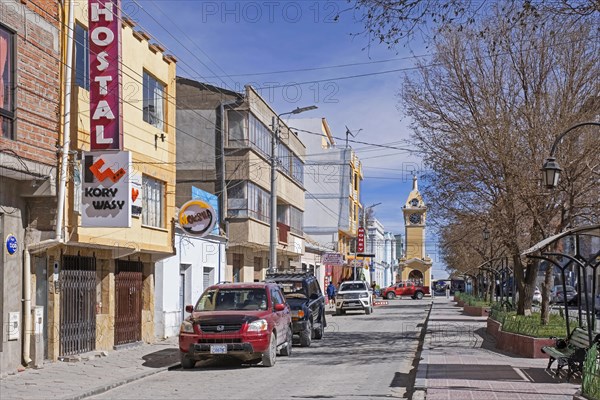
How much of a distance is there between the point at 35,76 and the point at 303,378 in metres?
7.72

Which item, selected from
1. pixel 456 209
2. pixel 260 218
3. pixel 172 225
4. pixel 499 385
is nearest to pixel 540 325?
pixel 456 209

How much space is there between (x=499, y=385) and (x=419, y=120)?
10.5 metres

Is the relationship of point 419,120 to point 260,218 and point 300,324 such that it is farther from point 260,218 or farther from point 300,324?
point 260,218

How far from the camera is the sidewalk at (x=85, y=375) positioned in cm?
1295

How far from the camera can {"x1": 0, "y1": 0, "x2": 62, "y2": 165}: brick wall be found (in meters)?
14.8

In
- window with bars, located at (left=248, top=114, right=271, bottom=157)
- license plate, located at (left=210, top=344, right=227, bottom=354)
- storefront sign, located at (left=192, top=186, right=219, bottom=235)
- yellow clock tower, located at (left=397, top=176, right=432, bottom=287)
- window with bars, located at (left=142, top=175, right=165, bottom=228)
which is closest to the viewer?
license plate, located at (left=210, top=344, right=227, bottom=354)

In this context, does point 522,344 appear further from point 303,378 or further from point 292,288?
point 292,288

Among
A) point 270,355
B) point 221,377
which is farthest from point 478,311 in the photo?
point 221,377

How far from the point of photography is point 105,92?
16750 mm

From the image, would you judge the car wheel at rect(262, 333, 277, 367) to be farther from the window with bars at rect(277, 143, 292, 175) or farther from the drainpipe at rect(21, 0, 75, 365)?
the window with bars at rect(277, 143, 292, 175)

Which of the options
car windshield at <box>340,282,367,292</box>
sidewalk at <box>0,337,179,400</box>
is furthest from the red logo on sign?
sidewalk at <box>0,337,179,400</box>

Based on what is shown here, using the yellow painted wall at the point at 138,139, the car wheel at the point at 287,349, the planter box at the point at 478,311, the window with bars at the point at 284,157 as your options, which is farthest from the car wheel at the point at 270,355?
the window with bars at the point at 284,157

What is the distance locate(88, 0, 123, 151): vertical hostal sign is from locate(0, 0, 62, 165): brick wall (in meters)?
0.74

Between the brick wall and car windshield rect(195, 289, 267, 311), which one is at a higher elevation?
the brick wall
